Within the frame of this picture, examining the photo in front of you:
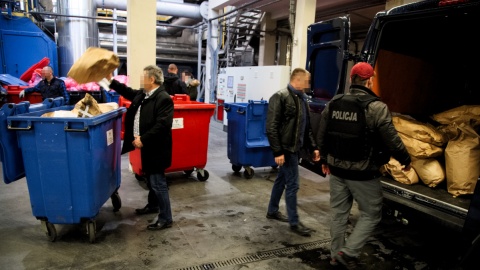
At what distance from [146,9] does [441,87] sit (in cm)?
444

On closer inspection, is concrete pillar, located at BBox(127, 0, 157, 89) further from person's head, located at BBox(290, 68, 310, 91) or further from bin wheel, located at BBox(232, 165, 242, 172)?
person's head, located at BBox(290, 68, 310, 91)

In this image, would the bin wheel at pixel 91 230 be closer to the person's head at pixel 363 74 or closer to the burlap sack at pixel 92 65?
the burlap sack at pixel 92 65

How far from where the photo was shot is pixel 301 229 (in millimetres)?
3252

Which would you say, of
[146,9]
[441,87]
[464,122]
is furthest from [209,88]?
[464,122]

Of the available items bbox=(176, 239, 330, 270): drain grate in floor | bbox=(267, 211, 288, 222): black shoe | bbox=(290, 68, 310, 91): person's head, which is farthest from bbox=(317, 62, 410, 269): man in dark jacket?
bbox=(267, 211, 288, 222): black shoe

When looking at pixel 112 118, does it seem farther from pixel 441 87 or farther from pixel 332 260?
pixel 441 87

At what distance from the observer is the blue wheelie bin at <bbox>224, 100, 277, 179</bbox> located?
4.90 meters

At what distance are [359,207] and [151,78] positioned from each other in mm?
2225

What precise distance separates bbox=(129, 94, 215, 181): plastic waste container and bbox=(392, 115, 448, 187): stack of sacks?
2703 millimetres

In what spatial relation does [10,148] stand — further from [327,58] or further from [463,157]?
[463,157]

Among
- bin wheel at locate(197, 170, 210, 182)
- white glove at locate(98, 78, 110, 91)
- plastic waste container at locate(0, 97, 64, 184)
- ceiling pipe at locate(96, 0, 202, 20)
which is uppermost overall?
ceiling pipe at locate(96, 0, 202, 20)

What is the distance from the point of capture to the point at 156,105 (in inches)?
117

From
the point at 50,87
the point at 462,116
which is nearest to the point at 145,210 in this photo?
the point at 462,116

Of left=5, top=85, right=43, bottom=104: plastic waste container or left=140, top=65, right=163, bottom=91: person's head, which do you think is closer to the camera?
left=140, top=65, right=163, bottom=91: person's head
